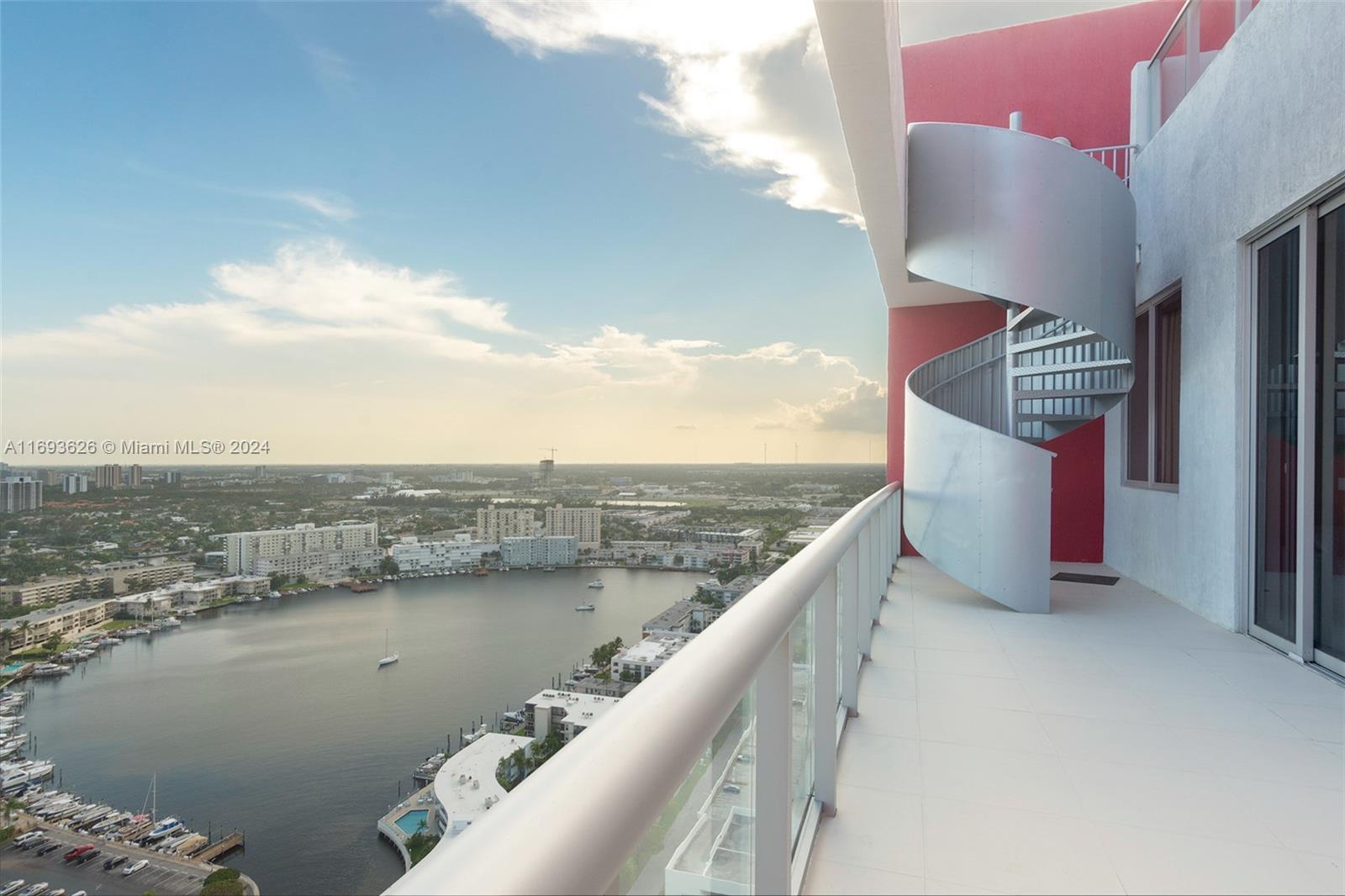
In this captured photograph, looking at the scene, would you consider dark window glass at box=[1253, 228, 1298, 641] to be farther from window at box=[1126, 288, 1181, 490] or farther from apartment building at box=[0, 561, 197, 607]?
apartment building at box=[0, 561, 197, 607]

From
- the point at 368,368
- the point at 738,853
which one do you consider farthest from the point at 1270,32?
the point at 368,368

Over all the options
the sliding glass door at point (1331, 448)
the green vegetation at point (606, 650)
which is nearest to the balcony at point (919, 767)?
the sliding glass door at point (1331, 448)

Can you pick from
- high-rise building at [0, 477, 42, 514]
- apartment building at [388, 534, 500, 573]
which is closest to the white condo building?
apartment building at [388, 534, 500, 573]

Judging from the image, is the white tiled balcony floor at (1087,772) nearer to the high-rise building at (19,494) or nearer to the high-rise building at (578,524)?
the high-rise building at (578,524)

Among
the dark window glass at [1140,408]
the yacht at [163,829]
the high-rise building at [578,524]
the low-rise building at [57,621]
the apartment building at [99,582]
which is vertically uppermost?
the dark window glass at [1140,408]

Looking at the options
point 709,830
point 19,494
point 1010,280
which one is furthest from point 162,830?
point 1010,280

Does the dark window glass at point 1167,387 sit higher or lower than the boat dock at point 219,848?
higher
